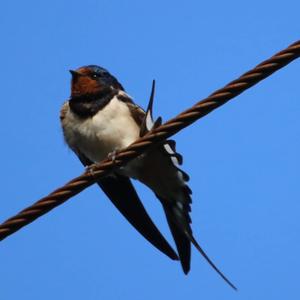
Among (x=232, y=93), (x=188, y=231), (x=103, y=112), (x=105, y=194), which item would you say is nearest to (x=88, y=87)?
(x=103, y=112)

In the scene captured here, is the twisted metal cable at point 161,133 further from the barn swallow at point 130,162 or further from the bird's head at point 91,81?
the bird's head at point 91,81

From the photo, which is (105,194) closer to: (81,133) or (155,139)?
(81,133)

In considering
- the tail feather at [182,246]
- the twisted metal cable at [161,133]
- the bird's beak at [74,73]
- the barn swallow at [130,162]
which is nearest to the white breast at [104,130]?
the barn swallow at [130,162]

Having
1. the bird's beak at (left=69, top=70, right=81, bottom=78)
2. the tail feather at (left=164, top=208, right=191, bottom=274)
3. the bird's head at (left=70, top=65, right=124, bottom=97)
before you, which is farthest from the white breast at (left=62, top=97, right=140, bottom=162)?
the tail feather at (left=164, top=208, right=191, bottom=274)

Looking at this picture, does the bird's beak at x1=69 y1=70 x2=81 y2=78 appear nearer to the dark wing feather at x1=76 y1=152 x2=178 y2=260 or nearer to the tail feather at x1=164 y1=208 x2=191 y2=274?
the dark wing feather at x1=76 y1=152 x2=178 y2=260

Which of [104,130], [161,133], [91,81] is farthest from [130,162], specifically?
[161,133]

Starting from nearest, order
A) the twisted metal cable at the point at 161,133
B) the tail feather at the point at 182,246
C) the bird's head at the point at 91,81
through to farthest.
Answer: the twisted metal cable at the point at 161,133, the tail feather at the point at 182,246, the bird's head at the point at 91,81

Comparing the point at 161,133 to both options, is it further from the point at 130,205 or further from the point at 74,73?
the point at 74,73
